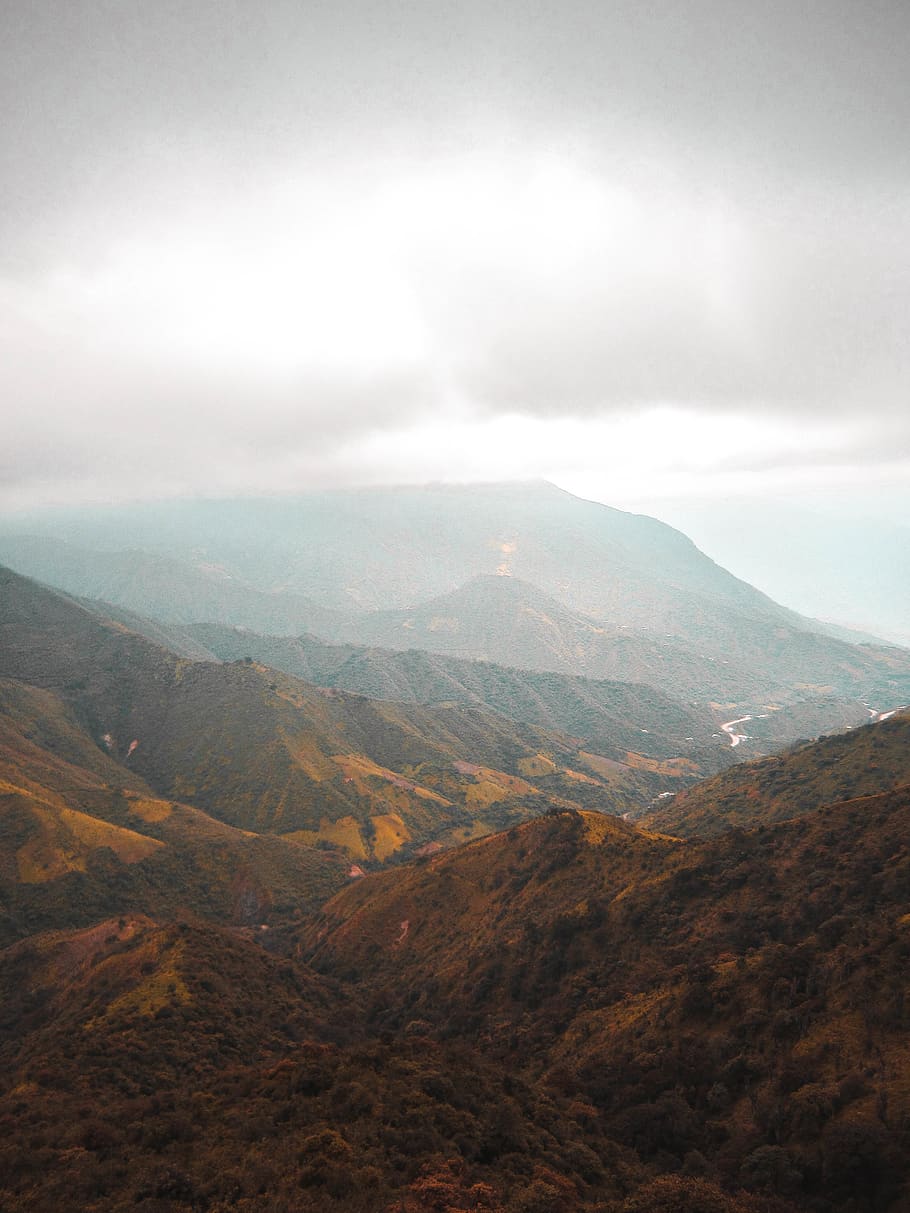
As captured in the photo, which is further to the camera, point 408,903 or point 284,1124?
point 408,903

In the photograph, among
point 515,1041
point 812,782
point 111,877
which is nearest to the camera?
point 515,1041

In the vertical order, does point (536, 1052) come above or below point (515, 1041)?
above

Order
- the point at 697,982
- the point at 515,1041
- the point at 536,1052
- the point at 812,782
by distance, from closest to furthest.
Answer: the point at 697,982 → the point at 536,1052 → the point at 515,1041 → the point at 812,782

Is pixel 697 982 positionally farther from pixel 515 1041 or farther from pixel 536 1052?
pixel 515 1041

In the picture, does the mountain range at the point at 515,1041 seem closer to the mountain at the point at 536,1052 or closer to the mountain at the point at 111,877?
the mountain at the point at 536,1052

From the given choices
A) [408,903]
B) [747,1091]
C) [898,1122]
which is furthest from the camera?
[408,903]

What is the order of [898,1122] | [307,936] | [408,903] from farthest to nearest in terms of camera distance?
1. [307,936]
2. [408,903]
3. [898,1122]

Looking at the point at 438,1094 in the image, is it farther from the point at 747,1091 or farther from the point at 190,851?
the point at 190,851

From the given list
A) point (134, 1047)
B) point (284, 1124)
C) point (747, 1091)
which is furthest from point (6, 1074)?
point (747, 1091)

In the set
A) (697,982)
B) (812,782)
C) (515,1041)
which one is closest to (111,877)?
(515,1041)
